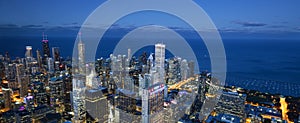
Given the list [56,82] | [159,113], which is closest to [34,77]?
[56,82]

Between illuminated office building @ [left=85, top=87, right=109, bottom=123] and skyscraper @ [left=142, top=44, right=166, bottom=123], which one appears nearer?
skyscraper @ [left=142, top=44, right=166, bottom=123]

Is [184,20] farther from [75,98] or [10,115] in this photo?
[10,115]

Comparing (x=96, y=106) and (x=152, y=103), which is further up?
(x=152, y=103)

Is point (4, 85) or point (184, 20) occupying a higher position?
point (184, 20)

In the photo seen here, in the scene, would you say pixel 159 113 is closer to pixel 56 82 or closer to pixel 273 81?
pixel 56 82

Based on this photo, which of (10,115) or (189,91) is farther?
(189,91)

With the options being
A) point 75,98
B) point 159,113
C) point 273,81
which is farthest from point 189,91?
point 273,81

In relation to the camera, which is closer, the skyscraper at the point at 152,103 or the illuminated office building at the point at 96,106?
the skyscraper at the point at 152,103

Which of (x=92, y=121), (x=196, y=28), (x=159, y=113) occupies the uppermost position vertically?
(x=196, y=28)

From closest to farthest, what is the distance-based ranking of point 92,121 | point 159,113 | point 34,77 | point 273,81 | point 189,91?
1. point 159,113
2. point 92,121
3. point 189,91
4. point 34,77
5. point 273,81

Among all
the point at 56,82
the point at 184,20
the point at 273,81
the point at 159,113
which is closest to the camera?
the point at 184,20

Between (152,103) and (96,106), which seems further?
(96,106)
